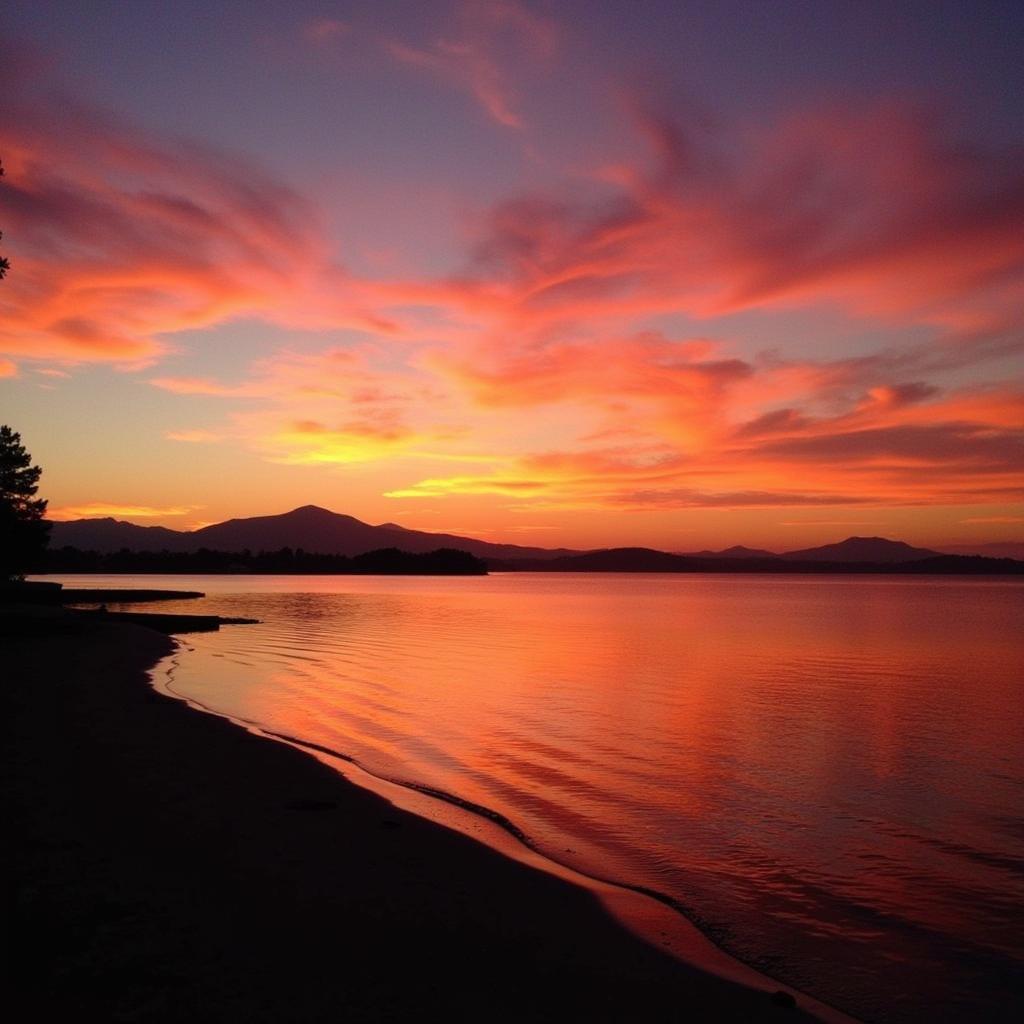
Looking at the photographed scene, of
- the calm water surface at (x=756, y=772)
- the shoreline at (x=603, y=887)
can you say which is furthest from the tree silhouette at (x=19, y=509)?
the shoreline at (x=603, y=887)

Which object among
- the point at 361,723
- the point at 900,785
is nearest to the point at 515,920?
the point at 900,785

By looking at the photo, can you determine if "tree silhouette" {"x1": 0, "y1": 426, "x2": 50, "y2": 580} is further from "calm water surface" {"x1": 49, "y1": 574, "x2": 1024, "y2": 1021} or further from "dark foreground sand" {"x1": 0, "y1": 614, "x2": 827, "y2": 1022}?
"dark foreground sand" {"x1": 0, "y1": 614, "x2": 827, "y2": 1022}

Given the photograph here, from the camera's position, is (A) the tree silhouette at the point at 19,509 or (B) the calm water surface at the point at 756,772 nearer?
(B) the calm water surface at the point at 756,772

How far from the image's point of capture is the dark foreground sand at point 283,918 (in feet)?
23.8

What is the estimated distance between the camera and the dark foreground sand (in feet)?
23.8

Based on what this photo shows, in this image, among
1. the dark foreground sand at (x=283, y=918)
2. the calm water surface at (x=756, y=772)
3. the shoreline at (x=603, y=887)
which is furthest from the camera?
the calm water surface at (x=756, y=772)

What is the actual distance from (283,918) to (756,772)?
46.9 ft

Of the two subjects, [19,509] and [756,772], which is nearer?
[756,772]

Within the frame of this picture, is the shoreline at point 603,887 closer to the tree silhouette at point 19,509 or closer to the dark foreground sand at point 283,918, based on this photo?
the dark foreground sand at point 283,918

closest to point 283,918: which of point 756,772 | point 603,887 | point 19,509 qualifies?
point 603,887

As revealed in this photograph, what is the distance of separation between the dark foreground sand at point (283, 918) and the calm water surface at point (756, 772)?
215cm

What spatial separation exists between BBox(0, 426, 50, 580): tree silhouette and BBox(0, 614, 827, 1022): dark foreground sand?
49.3 metres

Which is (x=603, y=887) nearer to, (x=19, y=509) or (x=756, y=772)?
(x=756, y=772)

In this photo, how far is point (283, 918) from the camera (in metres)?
8.98
